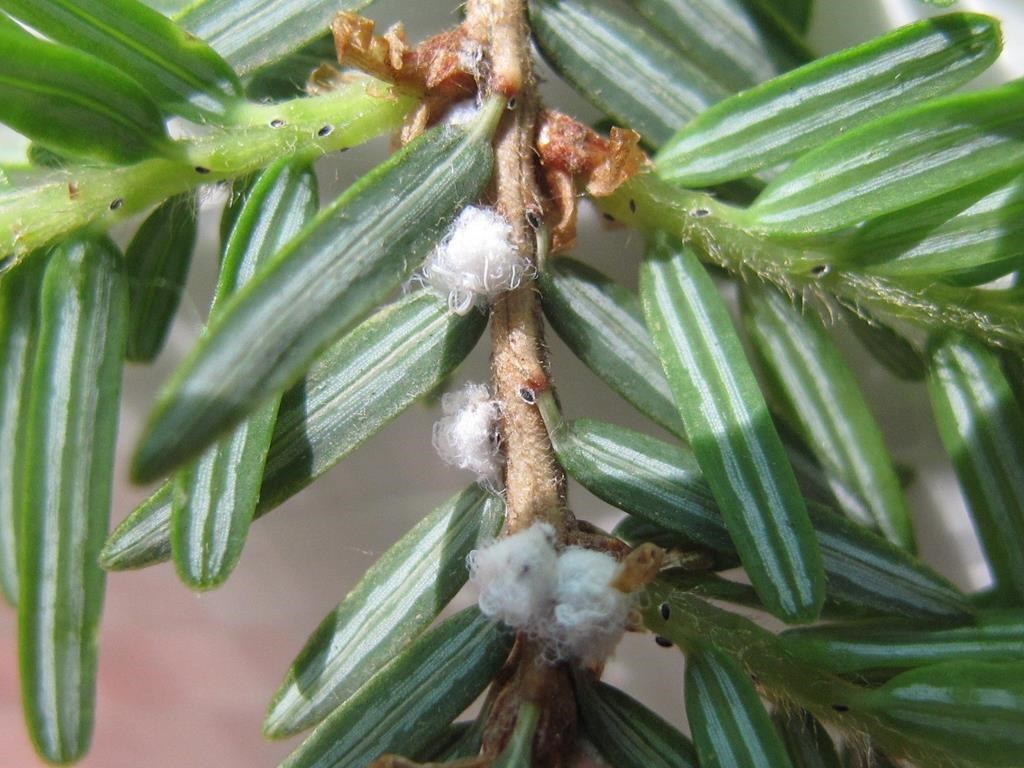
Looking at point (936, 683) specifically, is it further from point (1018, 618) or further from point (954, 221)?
point (954, 221)

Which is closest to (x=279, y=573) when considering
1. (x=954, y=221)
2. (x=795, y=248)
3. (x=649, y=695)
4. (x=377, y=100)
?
(x=649, y=695)

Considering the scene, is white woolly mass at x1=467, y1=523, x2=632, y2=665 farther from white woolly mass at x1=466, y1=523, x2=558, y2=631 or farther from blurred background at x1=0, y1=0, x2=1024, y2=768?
blurred background at x1=0, y1=0, x2=1024, y2=768

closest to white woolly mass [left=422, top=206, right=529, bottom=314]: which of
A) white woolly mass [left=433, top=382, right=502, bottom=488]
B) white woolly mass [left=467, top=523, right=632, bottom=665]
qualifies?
white woolly mass [left=433, top=382, right=502, bottom=488]

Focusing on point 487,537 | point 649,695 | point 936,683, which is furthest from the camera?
point 649,695

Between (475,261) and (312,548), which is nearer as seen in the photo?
(475,261)

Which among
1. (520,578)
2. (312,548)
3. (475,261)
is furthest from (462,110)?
(312,548)

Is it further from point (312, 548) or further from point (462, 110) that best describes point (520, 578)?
point (312, 548)
